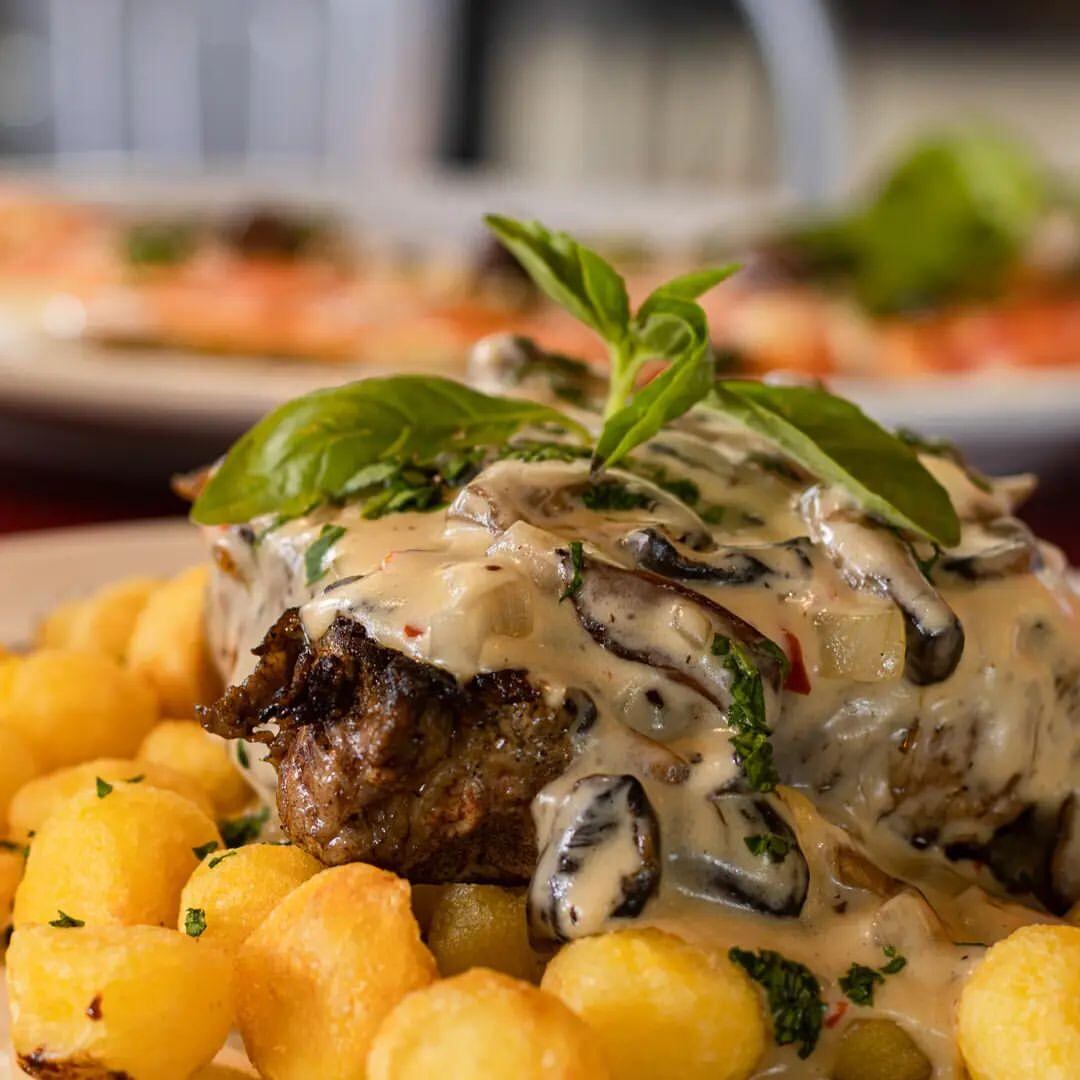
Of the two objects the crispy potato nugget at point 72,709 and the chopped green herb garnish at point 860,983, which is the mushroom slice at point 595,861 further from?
the crispy potato nugget at point 72,709

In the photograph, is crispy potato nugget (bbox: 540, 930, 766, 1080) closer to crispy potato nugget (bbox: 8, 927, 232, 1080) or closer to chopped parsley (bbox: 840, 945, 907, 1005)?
chopped parsley (bbox: 840, 945, 907, 1005)

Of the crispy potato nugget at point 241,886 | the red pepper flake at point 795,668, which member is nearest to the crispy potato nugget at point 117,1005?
the crispy potato nugget at point 241,886

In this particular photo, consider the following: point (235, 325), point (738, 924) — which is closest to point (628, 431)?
point (738, 924)

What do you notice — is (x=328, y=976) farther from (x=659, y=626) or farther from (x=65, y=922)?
(x=659, y=626)

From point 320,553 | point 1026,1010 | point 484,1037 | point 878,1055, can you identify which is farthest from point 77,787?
point 1026,1010

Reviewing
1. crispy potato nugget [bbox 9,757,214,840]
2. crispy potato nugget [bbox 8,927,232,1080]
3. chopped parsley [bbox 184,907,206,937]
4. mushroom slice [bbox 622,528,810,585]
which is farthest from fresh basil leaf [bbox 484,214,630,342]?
crispy potato nugget [bbox 8,927,232,1080]

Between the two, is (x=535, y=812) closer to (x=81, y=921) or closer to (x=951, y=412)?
(x=81, y=921)
